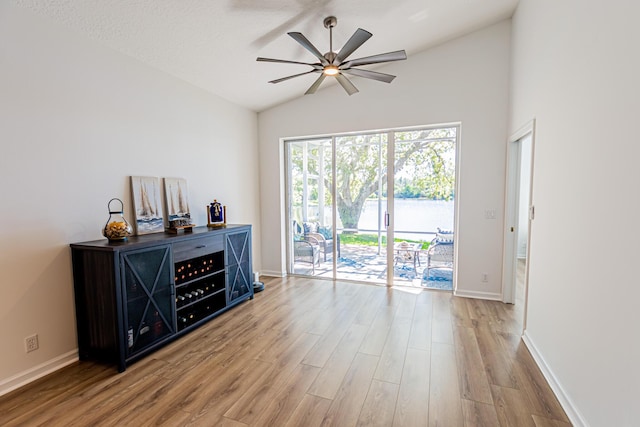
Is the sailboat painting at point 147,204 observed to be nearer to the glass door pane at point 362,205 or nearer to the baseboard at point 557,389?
the glass door pane at point 362,205

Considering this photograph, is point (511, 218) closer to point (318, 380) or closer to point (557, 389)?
point (557, 389)

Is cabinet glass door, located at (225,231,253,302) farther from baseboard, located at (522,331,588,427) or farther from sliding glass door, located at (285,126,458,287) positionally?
baseboard, located at (522,331,588,427)

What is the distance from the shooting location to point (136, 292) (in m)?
2.60

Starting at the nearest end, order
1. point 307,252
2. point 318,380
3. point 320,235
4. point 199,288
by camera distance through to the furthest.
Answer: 1. point 318,380
2. point 199,288
3. point 320,235
4. point 307,252

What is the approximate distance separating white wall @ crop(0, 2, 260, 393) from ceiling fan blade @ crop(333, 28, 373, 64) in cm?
215

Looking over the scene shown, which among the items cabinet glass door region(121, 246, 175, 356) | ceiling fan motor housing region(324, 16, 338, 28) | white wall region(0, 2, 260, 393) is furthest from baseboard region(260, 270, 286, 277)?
ceiling fan motor housing region(324, 16, 338, 28)

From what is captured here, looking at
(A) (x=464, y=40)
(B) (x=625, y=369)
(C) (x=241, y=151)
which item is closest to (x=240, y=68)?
(C) (x=241, y=151)

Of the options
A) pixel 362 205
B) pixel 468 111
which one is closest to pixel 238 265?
pixel 362 205

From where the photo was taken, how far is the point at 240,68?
143 inches

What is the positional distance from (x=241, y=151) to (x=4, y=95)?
285 cm

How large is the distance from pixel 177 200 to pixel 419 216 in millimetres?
3377

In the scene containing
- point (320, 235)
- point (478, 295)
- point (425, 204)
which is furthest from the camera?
point (320, 235)

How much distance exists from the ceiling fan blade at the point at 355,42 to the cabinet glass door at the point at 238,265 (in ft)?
7.98

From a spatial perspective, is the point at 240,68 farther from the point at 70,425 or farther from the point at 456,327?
the point at 456,327
